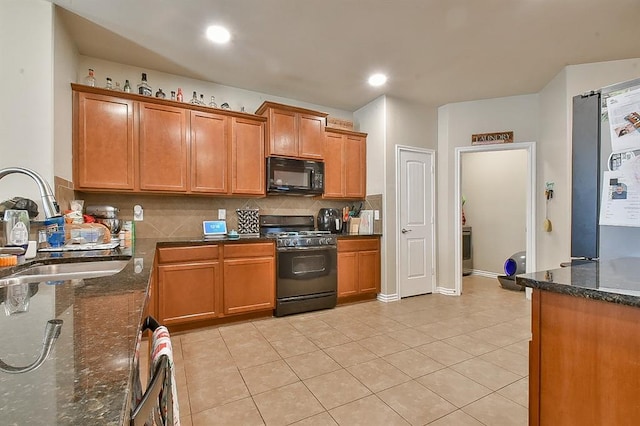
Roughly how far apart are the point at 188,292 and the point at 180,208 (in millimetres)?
990

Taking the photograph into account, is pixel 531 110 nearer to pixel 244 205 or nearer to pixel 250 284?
pixel 244 205

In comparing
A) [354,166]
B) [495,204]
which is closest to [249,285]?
[354,166]

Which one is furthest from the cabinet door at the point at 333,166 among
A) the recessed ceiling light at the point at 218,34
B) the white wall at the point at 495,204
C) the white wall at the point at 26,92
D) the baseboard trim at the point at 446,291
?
the white wall at the point at 26,92

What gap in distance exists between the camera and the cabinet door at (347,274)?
3.68 metres

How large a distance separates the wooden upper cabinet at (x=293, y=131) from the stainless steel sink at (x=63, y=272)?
2.13 m

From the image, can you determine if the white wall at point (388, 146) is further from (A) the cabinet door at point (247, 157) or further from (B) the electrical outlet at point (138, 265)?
(B) the electrical outlet at point (138, 265)

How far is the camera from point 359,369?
7.11 feet

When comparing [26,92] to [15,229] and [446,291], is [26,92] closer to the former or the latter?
[15,229]

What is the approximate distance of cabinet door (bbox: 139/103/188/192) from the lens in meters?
2.93

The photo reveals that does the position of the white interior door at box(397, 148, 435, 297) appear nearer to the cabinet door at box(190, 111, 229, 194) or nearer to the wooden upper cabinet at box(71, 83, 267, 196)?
the wooden upper cabinet at box(71, 83, 267, 196)

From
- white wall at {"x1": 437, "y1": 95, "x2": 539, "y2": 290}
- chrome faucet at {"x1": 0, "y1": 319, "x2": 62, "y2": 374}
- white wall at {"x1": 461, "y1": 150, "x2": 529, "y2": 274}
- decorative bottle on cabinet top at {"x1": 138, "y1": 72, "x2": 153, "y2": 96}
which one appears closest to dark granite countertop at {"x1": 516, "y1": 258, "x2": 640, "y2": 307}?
chrome faucet at {"x1": 0, "y1": 319, "x2": 62, "y2": 374}

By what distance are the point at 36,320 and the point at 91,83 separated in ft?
9.68

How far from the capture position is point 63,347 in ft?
1.80

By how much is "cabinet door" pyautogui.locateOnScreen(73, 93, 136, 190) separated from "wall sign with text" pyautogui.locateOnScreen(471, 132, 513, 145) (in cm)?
418
